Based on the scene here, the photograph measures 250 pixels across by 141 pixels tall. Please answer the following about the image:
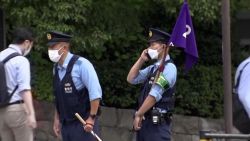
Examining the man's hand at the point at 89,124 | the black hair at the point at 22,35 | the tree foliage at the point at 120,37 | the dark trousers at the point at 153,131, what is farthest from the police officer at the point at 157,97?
the tree foliage at the point at 120,37

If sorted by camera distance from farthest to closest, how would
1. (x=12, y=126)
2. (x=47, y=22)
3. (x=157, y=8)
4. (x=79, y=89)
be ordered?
(x=157, y=8) → (x=47, y=22) → (x=12, y=126) → (x=79, y=89)

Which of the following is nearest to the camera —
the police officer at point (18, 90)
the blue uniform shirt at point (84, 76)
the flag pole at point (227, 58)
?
the blue uniform shirt at point (84, 76)

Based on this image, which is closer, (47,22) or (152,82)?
(152,82)

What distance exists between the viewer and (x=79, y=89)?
6.18 meters

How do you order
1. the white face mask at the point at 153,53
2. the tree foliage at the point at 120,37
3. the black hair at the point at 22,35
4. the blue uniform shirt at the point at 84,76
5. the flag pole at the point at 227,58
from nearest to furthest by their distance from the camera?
1. the blue uniform shirt at the point at 84,76
2. the white face mask at the point at 153,53
3. the black hair at the point at 22,35
4. the flag pole at the point at 227,58
5. the tree foliage at the point at 120,37

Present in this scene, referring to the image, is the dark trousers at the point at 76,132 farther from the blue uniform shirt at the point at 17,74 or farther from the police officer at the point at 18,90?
the blue uniform shirt at the point at 17,74

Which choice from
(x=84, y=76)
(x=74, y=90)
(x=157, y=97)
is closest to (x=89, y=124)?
(x=74, y=90)

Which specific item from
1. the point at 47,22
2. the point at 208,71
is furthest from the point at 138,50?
the point at 47,22

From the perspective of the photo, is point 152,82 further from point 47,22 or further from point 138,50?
point 138,50

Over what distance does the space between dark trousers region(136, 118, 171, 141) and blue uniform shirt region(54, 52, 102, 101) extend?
2.14 ft

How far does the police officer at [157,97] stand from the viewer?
20.4 ft

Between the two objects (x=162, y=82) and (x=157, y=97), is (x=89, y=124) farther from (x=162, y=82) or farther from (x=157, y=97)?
(x=162, y=82)

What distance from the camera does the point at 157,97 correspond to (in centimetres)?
621

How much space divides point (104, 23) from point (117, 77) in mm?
1678
